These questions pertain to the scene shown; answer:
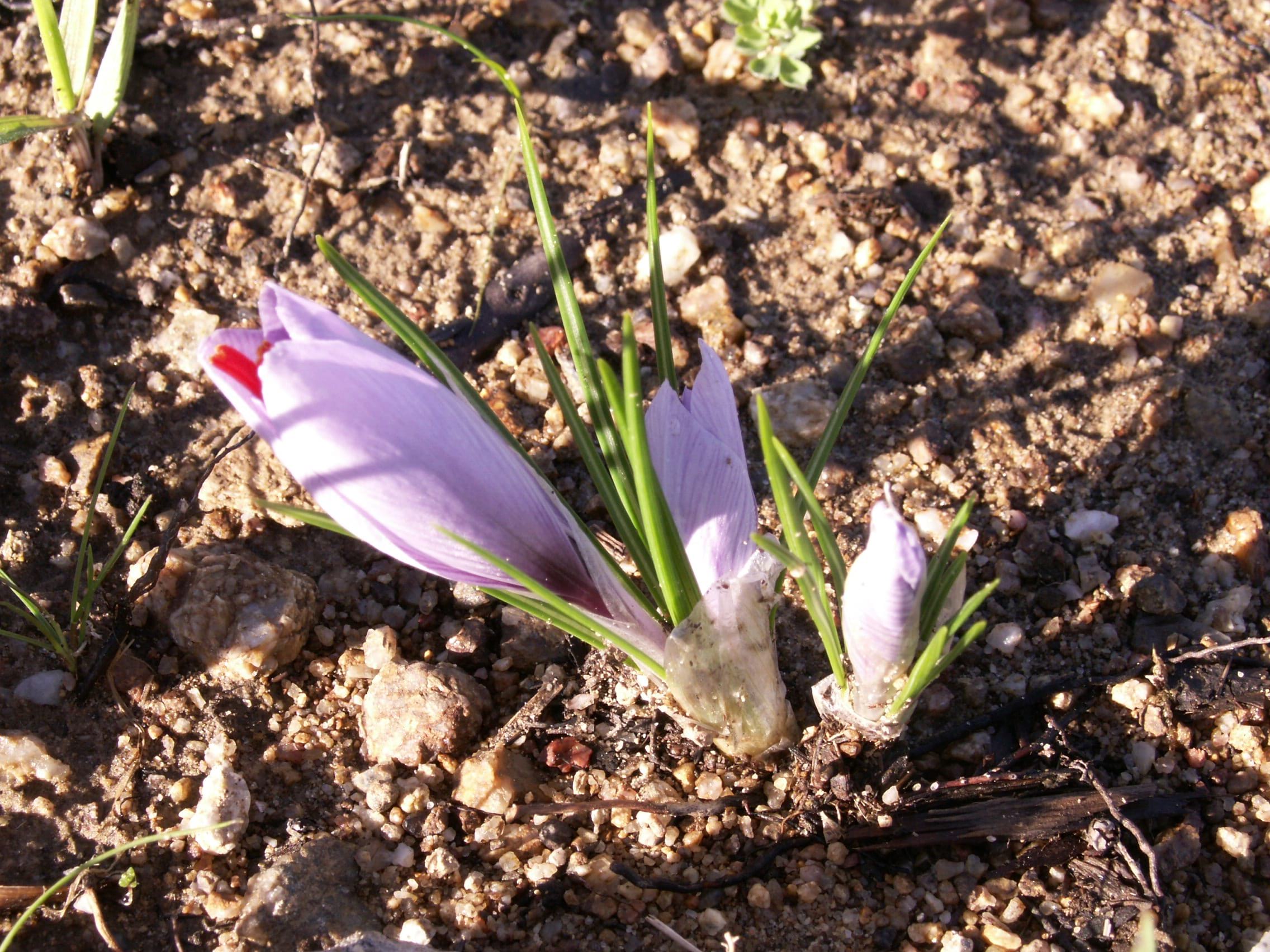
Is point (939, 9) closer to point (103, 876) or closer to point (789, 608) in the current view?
point (789, 608)

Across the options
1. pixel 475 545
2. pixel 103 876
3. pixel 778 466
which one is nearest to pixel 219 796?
pixel 103 876

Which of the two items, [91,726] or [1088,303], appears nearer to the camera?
[91,726]

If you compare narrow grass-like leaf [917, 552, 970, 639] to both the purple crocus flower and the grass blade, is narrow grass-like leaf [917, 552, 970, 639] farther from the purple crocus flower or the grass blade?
the purple crocus flower

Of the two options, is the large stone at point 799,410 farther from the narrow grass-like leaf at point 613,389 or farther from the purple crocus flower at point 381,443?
the narrow grass-like leaf at point 613,389

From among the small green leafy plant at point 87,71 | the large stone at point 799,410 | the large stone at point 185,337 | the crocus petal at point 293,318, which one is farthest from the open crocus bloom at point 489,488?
the small green leafy plant at point 87,71

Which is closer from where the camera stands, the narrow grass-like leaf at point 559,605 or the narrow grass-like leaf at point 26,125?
the narrow grass-like leaf at point 559,605

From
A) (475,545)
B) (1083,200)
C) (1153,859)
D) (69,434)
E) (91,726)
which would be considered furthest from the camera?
(1083,200)

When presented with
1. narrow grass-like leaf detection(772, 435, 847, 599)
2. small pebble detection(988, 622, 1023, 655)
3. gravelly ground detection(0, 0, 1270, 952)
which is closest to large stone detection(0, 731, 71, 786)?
gravelly ground detection(0, 0, 1270, 952)
